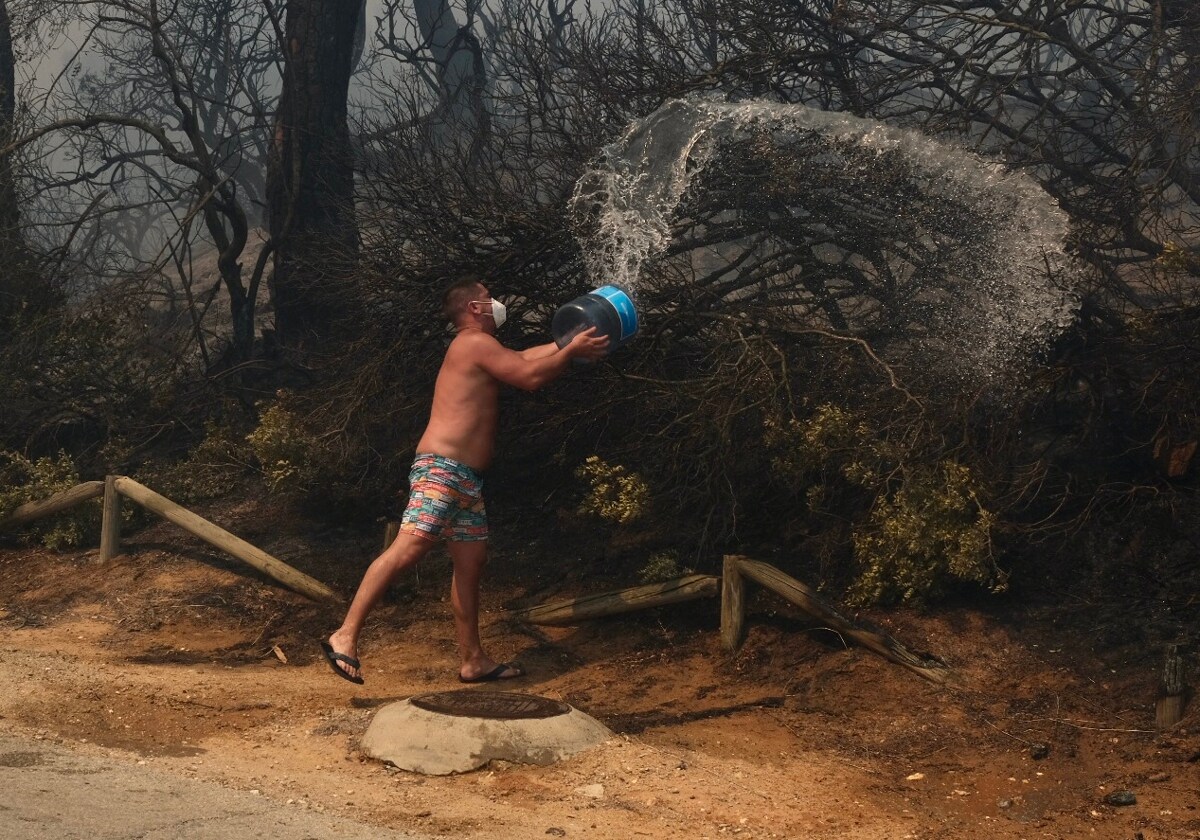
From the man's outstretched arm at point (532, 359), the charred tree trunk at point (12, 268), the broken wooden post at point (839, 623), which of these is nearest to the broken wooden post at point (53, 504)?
the charred tree trunk at point (12, 268)

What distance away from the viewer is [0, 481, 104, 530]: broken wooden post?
886 cm

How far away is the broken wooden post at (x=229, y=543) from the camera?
318 inches

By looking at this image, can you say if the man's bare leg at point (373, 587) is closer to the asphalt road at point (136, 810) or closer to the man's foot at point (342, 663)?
the man's foot at point (342, 663)

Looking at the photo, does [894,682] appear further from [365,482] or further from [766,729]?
[365,482]

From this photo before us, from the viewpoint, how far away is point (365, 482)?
9.30m

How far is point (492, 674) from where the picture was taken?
652 cm

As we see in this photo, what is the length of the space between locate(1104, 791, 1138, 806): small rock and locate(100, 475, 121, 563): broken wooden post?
6398 mm

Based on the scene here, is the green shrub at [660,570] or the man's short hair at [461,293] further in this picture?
the green shrub at [660,570]

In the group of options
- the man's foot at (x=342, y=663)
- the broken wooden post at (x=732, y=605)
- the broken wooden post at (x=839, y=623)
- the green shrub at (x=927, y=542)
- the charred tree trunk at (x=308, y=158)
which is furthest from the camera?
the charred tree trunk at (x=308, y=158)

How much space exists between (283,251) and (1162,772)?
29.5ft

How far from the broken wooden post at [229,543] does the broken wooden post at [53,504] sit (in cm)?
30

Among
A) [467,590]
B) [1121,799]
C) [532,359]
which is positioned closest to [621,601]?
[467,590]

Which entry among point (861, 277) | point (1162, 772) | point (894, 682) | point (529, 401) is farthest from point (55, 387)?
point (1162, 772)

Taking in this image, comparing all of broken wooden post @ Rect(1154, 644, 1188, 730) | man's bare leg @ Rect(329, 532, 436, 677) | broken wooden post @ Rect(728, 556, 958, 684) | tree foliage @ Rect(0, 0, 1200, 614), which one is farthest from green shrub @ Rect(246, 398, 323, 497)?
broken wooden post @ Rect(1154, 644, 1188, 730)
